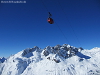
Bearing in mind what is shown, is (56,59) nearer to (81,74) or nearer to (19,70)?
(81,74)

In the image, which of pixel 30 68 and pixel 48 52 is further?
pixel 48 52

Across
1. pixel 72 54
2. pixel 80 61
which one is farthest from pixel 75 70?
pixel 72 54

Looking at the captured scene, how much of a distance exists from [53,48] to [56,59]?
35367 millimetres

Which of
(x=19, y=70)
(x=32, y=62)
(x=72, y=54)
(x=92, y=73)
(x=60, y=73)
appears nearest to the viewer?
(x=92, y=73)

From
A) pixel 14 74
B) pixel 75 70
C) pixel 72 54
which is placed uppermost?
pixel 72 54

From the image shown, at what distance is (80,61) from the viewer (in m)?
96.2

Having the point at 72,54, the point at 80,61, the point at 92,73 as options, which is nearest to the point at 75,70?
the point at 92,73

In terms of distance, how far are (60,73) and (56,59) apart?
74.9 feet

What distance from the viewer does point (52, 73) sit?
75.7 m

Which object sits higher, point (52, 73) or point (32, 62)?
point (32, 62)

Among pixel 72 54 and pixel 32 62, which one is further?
pixel 72 54

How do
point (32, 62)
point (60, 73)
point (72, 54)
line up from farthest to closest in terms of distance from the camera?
point (72, 54), point (32, 62), point (60, 73)

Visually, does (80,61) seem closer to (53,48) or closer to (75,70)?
(75,70)

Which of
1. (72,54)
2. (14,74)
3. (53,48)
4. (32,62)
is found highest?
(53,48)
